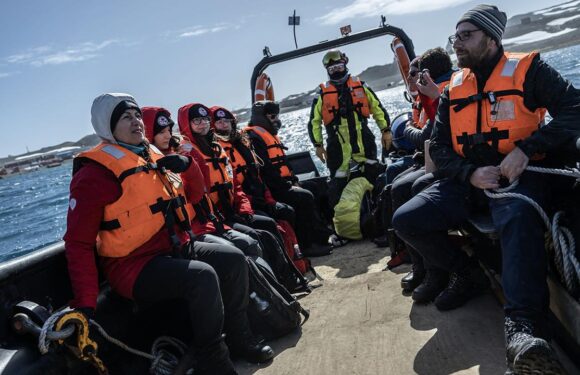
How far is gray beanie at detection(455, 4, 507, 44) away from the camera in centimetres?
250

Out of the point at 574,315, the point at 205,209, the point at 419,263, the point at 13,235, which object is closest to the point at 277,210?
the point at 205,209

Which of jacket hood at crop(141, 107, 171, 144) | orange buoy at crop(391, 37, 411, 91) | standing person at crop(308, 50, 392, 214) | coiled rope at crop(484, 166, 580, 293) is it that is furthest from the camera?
orange buoy at crop(391, 37, 411, 91)

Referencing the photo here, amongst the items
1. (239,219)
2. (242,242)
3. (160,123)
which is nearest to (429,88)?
(242,242)

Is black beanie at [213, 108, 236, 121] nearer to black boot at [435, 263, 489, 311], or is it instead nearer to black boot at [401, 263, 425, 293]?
black boot at [401, 263, 425, 293]

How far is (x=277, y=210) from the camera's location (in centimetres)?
463

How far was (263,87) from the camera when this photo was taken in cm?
708

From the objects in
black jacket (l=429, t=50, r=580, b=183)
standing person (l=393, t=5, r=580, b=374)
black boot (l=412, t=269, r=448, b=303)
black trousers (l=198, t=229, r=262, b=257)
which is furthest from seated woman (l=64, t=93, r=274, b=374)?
black jacket (l=429, t=50, r=580, b=183)

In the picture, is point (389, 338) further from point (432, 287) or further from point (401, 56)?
point (401, 56)

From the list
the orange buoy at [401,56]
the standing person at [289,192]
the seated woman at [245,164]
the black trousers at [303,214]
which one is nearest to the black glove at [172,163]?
the seated woman at [245,164]

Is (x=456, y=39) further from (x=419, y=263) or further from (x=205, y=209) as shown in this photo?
(x=205, y=209)

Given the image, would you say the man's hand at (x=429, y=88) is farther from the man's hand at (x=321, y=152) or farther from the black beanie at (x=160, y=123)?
the man's hand at (x=321, y=152)

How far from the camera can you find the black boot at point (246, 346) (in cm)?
266

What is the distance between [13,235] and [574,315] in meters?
14.7

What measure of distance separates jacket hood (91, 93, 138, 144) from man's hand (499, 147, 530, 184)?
78.2 inches
